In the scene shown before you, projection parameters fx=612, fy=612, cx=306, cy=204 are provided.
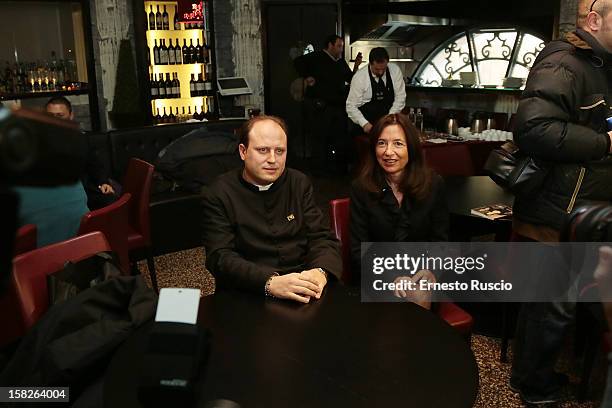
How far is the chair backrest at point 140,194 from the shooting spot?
3.94 m

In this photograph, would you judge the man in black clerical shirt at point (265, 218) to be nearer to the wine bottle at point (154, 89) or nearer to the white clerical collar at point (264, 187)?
the white clerical collar at point (264, 187)

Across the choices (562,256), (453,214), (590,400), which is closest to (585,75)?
(562,256)

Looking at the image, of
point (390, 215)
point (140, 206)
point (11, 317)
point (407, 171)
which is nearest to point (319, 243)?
point (390, 215)

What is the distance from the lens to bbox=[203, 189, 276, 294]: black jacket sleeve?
2258mm

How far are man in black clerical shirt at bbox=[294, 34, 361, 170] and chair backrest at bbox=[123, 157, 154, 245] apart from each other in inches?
160

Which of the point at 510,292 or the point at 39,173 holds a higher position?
the point at 39,173

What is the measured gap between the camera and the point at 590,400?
2807mm

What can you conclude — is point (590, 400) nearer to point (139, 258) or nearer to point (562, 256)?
point (562, 256)

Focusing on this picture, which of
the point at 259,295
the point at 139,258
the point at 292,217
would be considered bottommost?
the point at 139,258

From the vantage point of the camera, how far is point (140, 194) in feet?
13.1

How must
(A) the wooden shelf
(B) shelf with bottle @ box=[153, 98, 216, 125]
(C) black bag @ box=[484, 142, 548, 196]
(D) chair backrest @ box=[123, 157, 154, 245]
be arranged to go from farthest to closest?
(B) shelf with bottle @ box=[153, 98, 216, 125], (A) the wooden shelf, (D) chair backrest @ box=[123, 157, 154, 245], (C) black bag @ box=[484, 142, 548, 196]

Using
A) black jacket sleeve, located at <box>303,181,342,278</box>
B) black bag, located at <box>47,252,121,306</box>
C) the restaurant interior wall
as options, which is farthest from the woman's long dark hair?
the restaurant interior wall

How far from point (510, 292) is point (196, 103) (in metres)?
5.72

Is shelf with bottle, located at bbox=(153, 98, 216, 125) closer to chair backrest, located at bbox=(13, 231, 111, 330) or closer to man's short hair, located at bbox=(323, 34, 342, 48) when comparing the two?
man's short hair, located at bbox=(323, 34, 342, 48)
